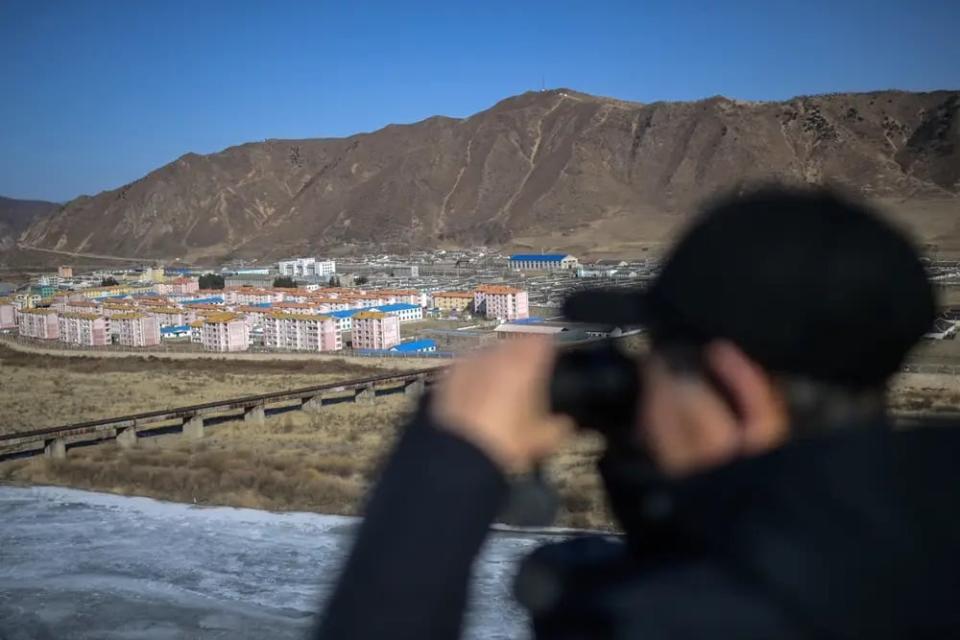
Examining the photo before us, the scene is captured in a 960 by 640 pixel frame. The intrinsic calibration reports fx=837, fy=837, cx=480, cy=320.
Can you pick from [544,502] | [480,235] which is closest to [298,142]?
[480,235]

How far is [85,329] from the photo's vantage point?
2089 centimetres

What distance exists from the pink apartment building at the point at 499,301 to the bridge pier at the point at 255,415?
1021 centimetres

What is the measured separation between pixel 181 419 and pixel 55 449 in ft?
8.22

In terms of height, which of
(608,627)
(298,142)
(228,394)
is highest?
(298,142)

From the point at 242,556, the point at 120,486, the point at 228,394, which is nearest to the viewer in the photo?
the point at 242,556

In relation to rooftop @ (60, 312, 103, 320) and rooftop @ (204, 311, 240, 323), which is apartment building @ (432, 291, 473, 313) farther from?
rooftop @ (60, 312, 103, 320)

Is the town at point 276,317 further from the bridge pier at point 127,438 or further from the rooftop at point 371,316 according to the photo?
the bridge pier at point 127,438

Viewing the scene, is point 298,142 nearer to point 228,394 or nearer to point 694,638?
point 228,394

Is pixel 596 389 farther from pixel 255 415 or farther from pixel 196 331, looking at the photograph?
pixel 196 331

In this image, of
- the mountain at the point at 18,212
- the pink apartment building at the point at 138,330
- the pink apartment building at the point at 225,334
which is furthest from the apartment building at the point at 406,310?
the mountain at the point at 18,212

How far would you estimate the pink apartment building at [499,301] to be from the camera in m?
21.1

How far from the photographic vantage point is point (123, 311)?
2206 cm

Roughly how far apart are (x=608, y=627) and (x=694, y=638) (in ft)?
0.13

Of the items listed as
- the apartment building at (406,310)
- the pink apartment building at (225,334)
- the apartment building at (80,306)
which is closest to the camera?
the pink apartment building at (225,334)
